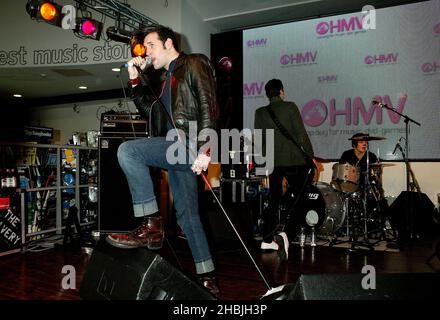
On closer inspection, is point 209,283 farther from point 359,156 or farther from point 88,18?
point 88,18

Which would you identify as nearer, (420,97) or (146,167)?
(146,167)

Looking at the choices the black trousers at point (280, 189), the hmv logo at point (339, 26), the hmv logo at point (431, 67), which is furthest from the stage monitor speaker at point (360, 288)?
the hmv logo at point (339, 26)

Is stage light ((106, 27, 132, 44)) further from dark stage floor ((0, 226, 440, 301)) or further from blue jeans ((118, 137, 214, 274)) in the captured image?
blue jeans ((118, 137, 214, 274))

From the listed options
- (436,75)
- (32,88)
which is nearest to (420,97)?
(436,75)

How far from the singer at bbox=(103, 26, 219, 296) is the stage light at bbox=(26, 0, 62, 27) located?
262 centimetres

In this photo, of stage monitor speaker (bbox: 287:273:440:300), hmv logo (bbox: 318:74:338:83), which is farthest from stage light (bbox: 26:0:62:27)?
stage monitor speaker (bbox: 287:273:440:300)

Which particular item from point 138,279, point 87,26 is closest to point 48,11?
point 87,26

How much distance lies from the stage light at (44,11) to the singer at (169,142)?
2.62 meters

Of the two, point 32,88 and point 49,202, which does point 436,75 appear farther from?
point 32,88

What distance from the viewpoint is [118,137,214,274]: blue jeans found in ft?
5.79

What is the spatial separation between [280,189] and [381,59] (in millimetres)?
3157
